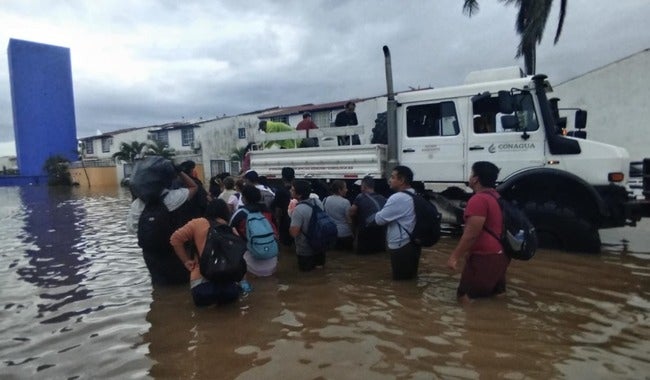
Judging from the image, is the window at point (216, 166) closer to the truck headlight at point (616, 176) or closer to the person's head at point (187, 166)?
the person's head at point (187, 166)


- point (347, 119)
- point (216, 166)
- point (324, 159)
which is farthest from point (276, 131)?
point (216, 166)

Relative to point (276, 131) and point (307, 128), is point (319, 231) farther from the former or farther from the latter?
point (276, 131)

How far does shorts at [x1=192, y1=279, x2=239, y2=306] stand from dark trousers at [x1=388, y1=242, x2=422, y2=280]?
1.94 m

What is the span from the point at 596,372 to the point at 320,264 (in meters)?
3.79

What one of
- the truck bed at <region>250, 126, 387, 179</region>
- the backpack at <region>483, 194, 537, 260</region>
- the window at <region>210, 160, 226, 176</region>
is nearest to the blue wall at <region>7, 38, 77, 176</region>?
the window at <region>210, 160, 226, 176</region>

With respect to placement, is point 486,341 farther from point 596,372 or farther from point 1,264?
point 1,264

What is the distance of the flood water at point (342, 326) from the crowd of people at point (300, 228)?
8.5 inches

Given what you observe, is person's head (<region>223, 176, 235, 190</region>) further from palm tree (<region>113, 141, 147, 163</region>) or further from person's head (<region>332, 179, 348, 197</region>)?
palm tree (<region>113, 141, 147, 163</region>)

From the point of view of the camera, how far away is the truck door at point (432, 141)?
23.8 ft

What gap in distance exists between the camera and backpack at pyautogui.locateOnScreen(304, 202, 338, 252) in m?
5.94

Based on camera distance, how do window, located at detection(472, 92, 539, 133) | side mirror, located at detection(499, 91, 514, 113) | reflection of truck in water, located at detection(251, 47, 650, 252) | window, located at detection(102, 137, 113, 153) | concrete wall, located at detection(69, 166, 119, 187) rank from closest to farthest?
1. reflection of truck in water, located at detection(251, 47, 650, 252)
2. side mirror, located at detection(499, 91, 514, 113)
3. window, located at detection(472, 92, 539, 133)
4. concrete wall, located at detection(69, 166, 119, 187)
5. window, located at detection(102, 137, 113, 153)

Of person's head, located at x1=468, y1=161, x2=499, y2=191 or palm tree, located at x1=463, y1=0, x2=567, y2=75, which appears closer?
person's head, located at x1=468, y1=161, x2=499, y2=191

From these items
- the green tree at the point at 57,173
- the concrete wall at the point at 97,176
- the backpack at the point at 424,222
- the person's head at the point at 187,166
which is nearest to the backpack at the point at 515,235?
the backpack at the point at 424,222

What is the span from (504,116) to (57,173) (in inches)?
1707
